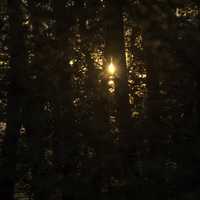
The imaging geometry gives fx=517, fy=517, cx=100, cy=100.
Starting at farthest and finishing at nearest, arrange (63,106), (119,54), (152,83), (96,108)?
(119,54), (152,83), (96,108), (63,106)

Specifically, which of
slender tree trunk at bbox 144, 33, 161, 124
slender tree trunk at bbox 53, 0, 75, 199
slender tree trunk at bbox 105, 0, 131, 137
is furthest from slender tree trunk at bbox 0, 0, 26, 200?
slender tree trunk at bbox 144, 33, 161, 124

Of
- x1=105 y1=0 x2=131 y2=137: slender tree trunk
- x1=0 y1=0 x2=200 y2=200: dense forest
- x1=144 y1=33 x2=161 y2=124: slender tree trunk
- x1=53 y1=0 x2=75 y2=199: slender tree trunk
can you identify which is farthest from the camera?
x1=105 y1=0 x2=131 y2=137: slender tree trunk

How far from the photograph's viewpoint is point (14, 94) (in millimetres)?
9570

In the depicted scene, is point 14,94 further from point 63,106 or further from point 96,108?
point 96,108

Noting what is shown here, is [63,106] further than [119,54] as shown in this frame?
No

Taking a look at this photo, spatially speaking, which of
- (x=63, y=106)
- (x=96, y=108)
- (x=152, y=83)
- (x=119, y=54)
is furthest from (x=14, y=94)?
(x=119, y=54)

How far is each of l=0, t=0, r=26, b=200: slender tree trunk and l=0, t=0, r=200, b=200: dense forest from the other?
0.02 meters

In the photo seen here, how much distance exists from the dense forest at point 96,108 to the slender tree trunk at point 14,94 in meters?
0.02

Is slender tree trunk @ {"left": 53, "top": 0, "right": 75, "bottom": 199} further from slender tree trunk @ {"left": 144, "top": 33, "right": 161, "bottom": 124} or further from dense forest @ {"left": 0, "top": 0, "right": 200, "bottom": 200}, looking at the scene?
slender tree trunk @ {"left": 144, "top": 33, "right": 161, "bottom": 124}

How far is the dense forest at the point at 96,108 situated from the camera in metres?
8.52

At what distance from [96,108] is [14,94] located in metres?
1.54

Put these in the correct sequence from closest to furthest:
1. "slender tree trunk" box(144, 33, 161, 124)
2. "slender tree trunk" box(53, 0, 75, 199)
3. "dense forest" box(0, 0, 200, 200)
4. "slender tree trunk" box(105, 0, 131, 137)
A: "dense forest" box(0, 0, 200, 200) < "slender tree trunk" box(53, 0, 75, 199) < "slender tree trunk" box(144, 33, 161, 124) < "slender tree trunk" box(105, 0, 131, 137)

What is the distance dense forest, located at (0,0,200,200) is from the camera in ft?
27.9

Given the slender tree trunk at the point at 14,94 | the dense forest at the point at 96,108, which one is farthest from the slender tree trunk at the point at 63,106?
the slender tree trunk at the point at 14,94
